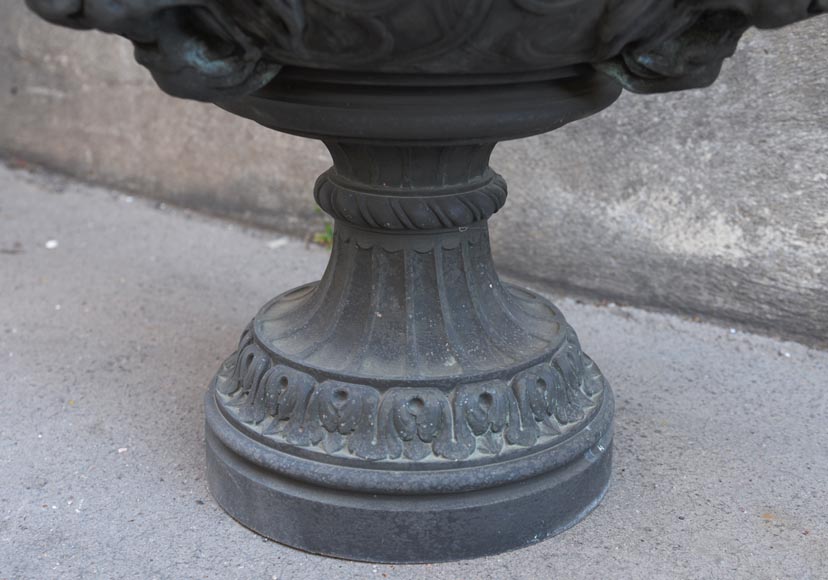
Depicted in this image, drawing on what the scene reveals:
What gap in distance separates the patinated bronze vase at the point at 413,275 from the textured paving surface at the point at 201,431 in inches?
3.7

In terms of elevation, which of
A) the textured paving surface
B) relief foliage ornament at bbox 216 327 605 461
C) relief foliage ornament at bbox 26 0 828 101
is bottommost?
the textured paving surface

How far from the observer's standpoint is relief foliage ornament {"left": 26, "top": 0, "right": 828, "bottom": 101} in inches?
54.1

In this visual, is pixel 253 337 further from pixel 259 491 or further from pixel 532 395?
pixel 532 395

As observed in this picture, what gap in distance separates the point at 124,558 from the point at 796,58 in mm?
1786

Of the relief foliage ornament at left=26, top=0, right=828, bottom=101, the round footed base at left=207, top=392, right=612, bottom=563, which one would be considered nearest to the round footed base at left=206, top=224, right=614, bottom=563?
the round footed base at left=207, top=392, right=612, bottom=563

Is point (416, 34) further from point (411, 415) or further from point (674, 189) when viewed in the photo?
point (674, 189)

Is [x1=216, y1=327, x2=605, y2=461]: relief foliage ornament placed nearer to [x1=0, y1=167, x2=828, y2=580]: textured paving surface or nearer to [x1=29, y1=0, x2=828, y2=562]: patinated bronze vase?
[x1=29, y1=0, x2=828, y2=562]: patinated bronze vase

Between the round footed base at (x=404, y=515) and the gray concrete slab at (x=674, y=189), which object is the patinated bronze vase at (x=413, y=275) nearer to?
the round footed base at (x=404, y=515)

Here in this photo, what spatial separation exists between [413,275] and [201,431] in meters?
0.63

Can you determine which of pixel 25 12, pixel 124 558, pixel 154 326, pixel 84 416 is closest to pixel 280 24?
pixel 124 558

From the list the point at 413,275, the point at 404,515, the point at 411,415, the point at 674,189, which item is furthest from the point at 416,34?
the point at 674,189

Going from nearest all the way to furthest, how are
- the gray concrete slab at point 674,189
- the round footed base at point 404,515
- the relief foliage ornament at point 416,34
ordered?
1. the relief foliage ornament at point 416,34
2. the round footed base at point 404,515
3. the gray concrete slab at point 674,189

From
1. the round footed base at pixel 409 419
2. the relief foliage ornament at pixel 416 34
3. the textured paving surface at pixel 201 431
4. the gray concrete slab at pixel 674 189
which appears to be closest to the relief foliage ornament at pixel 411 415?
the round footed base at pixel 409 419

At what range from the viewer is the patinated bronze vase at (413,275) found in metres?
1.43
